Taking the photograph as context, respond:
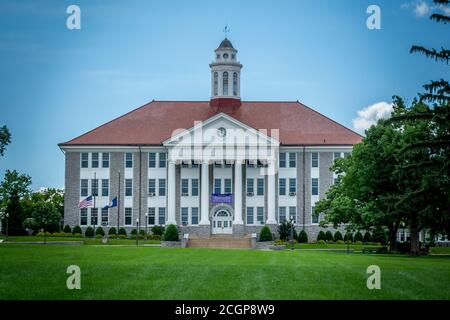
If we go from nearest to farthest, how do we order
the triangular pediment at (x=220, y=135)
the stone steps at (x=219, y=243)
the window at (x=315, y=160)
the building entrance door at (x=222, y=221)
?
the stone steps at (x=219, y=243) → the triangular pediment at (x=220, y=135) → the building entrance door at (x=222, y=221) → the window at (x=315, y=160)

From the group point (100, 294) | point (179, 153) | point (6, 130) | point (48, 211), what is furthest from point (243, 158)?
point (100, 294)

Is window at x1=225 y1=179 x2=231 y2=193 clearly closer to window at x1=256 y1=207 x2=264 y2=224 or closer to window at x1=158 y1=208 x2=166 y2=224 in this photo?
window at x1=256 y1=207 x2=264 y2=224

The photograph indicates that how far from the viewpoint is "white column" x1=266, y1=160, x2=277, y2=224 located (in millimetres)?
86500

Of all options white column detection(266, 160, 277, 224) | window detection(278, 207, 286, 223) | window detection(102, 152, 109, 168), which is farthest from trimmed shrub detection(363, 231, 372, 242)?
window detection(102, 152, 109, 168)

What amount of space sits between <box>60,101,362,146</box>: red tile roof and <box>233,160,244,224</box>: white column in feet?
18.1

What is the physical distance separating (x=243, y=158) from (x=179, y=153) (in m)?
6.50

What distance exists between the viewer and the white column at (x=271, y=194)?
86.5m

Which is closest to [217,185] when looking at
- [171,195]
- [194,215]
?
[194,215]

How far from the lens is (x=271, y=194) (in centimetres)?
8700

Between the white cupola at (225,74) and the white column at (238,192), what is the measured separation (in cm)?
983

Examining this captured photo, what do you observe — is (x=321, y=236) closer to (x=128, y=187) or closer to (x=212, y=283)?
(x=128, y=187)

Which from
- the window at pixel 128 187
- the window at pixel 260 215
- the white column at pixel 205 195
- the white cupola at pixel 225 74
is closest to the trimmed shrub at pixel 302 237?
the window at pixel 260 215

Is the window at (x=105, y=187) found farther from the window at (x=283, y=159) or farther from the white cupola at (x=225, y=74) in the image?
the window at (x=283, y=159)
